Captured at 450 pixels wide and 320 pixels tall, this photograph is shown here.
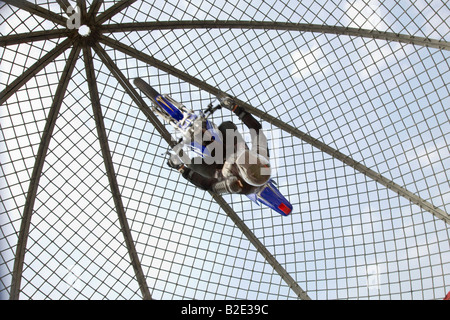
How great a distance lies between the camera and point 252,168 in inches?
627

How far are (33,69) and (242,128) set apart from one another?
34.5ft

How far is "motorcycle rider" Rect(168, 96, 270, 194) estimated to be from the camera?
1602 cm

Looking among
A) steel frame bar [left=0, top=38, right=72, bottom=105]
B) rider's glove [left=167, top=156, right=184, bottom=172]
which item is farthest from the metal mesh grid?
rider's glove [left=167, top=156, right=184, bottom=172]

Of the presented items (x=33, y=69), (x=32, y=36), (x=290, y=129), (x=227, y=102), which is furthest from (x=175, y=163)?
(x=32, y=36)

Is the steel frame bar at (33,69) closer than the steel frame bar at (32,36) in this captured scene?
No

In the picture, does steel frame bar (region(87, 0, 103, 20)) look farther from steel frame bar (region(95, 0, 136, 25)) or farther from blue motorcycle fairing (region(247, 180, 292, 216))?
blue motorcycle fairing (region(247, 180, 292, 216))

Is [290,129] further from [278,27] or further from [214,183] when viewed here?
[214,183]

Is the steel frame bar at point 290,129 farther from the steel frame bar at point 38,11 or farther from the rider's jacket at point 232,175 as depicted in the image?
the rider's jacket at point 232,175

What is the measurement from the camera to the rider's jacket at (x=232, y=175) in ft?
53.7

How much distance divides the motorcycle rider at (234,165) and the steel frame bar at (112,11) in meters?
8.34

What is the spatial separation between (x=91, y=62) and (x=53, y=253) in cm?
929

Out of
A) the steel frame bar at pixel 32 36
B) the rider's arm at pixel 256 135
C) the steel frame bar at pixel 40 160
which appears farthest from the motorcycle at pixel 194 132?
the steel frame bar at pixel 32 36

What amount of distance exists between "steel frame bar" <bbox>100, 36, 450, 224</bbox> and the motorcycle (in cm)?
413
